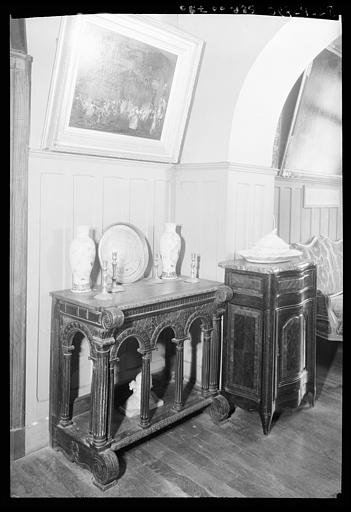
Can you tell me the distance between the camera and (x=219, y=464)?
3100 mm

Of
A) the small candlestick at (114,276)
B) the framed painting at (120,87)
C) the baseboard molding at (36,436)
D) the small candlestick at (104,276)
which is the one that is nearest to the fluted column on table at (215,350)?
the small candlestick at (114,276)

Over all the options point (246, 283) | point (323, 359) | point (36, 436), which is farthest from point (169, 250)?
point (323, 359)

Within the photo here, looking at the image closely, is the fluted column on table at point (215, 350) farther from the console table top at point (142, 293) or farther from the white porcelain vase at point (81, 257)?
the white porcelain vase at point (81, 257)

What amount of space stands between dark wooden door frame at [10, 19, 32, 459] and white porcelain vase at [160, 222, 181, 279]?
1.13 metres

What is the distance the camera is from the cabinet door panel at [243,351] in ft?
11.7

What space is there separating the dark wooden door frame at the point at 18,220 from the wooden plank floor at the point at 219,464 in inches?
14.0

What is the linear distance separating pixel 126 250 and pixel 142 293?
1.70 ft

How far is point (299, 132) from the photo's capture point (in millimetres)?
5102

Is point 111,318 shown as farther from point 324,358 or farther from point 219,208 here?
point 324,358

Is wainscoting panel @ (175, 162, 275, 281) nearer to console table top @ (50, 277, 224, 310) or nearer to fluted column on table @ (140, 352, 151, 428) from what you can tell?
console table top @ (50, 277, 224, 310)

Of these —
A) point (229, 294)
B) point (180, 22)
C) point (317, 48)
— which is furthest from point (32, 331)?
point (317, 48)

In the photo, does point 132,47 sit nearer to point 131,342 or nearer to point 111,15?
point 111,15

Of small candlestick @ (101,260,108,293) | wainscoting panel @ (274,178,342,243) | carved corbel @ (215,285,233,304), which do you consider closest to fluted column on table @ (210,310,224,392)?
carved corbel @ (215,285,233,304)

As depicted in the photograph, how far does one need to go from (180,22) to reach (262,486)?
3240 mm
